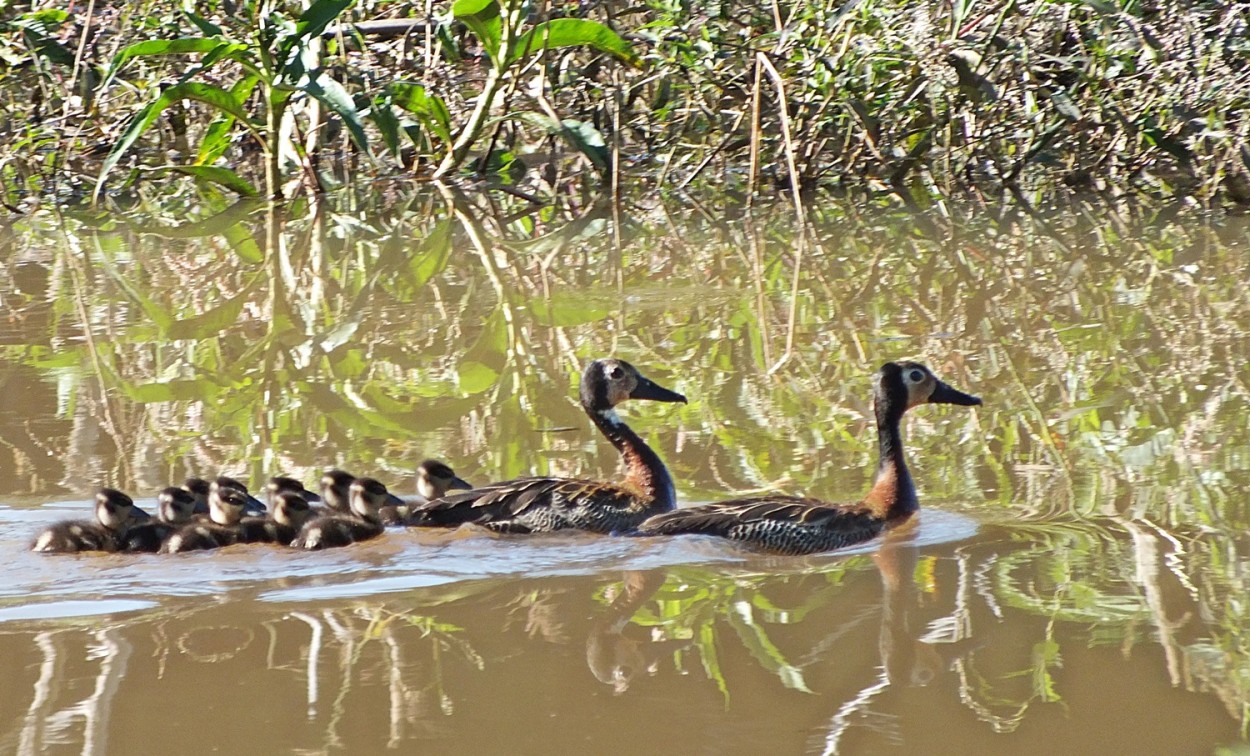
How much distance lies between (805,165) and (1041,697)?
9112 mm

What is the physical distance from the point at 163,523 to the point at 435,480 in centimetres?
87

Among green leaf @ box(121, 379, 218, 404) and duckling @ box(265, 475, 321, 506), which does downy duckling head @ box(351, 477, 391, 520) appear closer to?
duckling @ box(265, 475, 321, 506)

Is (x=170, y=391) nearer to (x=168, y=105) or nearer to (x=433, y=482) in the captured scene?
(x=433, y=482)

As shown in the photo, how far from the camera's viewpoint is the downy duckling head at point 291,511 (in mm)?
5051

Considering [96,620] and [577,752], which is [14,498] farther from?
[577,752]

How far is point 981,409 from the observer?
20.6 ft

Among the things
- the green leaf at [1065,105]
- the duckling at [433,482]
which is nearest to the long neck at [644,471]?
the duckling at [433,482]

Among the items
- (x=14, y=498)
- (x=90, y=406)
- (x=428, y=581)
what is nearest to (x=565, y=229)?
(x=90, y=406)

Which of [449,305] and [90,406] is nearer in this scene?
[90,406]

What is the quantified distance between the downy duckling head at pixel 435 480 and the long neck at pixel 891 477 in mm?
1313

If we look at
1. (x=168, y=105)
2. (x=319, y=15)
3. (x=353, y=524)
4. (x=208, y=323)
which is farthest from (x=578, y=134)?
(x=353, y=524)

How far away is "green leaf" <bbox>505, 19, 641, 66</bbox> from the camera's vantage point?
36.2 ft

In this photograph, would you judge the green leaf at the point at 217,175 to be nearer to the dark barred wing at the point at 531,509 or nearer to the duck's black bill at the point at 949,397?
the dark barred wing at the point at 531,509

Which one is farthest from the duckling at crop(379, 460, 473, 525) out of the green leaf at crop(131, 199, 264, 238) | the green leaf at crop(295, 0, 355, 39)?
the green leaf at crop(131, 199, 264, 238)
